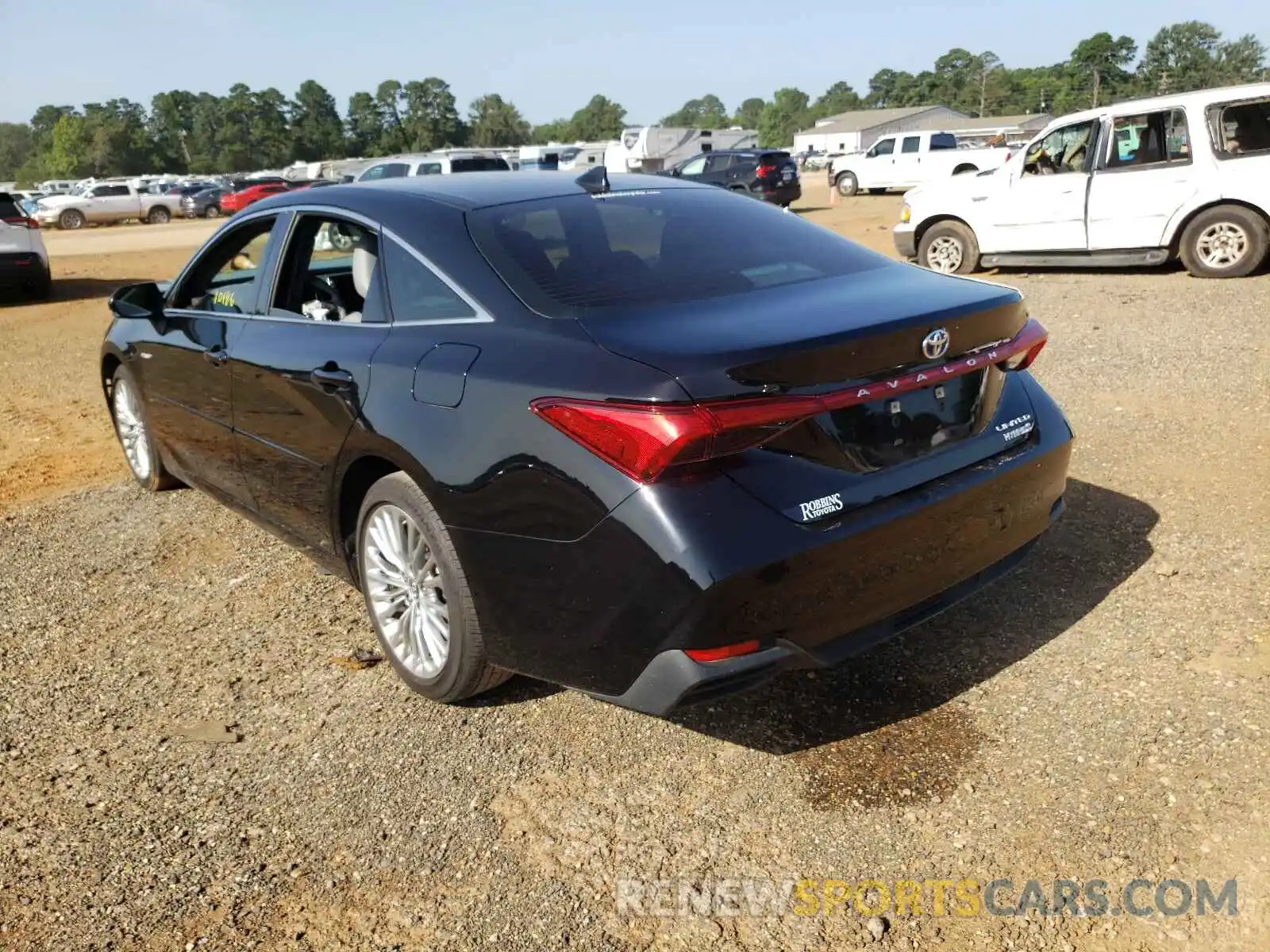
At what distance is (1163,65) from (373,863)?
15726 centimetres

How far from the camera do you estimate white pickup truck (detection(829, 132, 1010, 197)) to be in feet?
93.0

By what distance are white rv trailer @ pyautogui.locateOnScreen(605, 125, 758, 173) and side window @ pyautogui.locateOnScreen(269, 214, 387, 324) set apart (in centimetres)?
3697

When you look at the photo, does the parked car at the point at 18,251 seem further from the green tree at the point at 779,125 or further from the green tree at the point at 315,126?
the green tree at the point at 779,125

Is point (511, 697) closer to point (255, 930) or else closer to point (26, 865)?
point (255, 930)

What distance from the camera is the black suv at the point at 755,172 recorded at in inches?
1010

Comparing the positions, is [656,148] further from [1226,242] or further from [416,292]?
[416,292]

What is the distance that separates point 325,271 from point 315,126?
13923cm

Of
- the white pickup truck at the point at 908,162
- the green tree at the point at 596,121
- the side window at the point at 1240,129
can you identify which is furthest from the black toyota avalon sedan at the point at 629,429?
the green tree at the point at 596,121

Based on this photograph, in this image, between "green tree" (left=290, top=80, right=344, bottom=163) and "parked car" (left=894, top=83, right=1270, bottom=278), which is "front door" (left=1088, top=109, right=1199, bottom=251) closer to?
"parked car" (left=894, top=83, right=1270, bottom=278)

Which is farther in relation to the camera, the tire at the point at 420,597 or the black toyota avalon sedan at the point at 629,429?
the tire at the point at 420,597

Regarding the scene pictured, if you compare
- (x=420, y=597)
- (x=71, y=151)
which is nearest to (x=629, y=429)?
(x=420, y=597)

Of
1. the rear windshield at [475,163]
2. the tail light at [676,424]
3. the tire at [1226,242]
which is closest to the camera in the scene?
the tail light at [676,424]

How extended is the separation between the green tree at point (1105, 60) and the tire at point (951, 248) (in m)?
128

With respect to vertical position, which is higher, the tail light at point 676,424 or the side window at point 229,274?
the side window at point 229,274
